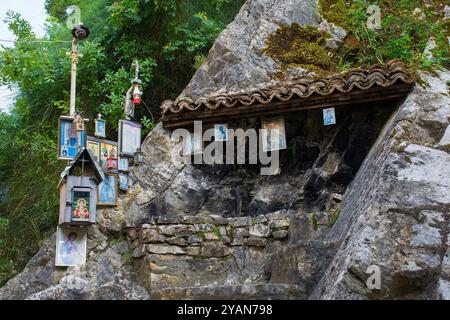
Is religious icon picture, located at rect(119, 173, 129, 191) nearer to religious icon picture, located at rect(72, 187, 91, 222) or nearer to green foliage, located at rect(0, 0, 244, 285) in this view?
religious icon picture, located at rect(72, 187, 91, 222)

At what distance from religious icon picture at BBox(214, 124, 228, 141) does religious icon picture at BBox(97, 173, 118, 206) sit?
1.36 metres

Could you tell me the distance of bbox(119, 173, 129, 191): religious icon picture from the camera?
6984mm

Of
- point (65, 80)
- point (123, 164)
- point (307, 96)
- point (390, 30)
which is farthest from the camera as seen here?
point (65, 80)

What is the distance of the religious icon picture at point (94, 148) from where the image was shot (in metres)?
6.79

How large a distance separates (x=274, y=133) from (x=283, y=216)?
110 cm

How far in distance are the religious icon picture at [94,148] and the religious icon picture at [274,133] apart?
2.04 metres

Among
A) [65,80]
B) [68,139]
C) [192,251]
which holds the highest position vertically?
[65,80]

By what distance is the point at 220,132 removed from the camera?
6.96 meters

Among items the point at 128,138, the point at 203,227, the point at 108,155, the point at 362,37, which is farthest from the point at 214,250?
the point at 362,37

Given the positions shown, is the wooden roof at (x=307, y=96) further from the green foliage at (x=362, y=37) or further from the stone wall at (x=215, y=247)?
the green foliage at (x=362, y=37)

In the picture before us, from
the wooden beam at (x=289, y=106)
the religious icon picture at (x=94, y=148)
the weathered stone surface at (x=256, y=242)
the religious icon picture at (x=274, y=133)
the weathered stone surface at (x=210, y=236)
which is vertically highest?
the wooden beam at (x=289, y=106)

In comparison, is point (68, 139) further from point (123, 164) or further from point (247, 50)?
point (247, 50)

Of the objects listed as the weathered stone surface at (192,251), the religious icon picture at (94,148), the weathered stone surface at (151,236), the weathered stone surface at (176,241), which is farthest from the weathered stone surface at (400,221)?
the religious icon picture at (94,148)

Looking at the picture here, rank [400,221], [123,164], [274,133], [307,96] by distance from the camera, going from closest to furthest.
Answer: [400,221], [307,96], [274,133], [123,164]
